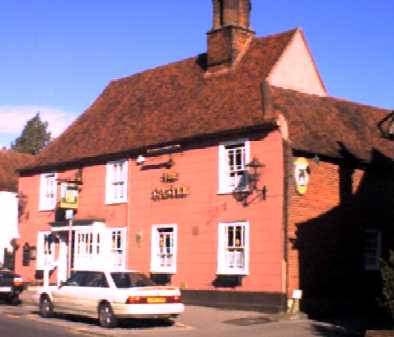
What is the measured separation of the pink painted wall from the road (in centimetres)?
206

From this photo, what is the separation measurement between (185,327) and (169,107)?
37.6ft

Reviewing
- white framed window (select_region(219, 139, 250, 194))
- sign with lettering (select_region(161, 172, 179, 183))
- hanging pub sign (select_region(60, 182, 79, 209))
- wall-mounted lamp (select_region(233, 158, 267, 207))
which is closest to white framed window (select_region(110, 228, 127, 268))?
hanging pub sign (select_region(60, 182, 79, 209))

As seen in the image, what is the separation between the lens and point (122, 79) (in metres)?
33.8

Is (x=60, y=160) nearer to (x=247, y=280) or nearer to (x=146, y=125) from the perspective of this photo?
(x=146, y=125)

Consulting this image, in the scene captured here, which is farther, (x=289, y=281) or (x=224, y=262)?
(x=224, y=262)

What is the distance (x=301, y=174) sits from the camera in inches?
914

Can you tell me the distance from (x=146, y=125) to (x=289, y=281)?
919 cm

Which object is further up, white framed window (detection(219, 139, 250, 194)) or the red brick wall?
white framed window (detection(219, 139, 250, 194))

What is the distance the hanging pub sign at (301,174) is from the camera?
75.7 ft

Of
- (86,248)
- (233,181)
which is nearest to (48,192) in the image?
(86,248)

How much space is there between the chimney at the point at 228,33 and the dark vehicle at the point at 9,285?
34.6 feet

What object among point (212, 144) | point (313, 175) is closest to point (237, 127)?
point (212, 144)

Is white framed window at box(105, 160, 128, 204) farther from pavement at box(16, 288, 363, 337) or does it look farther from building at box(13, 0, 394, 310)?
pavement at box(16, 288, 363, 337)

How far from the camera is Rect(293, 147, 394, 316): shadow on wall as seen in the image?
23.2 meters
